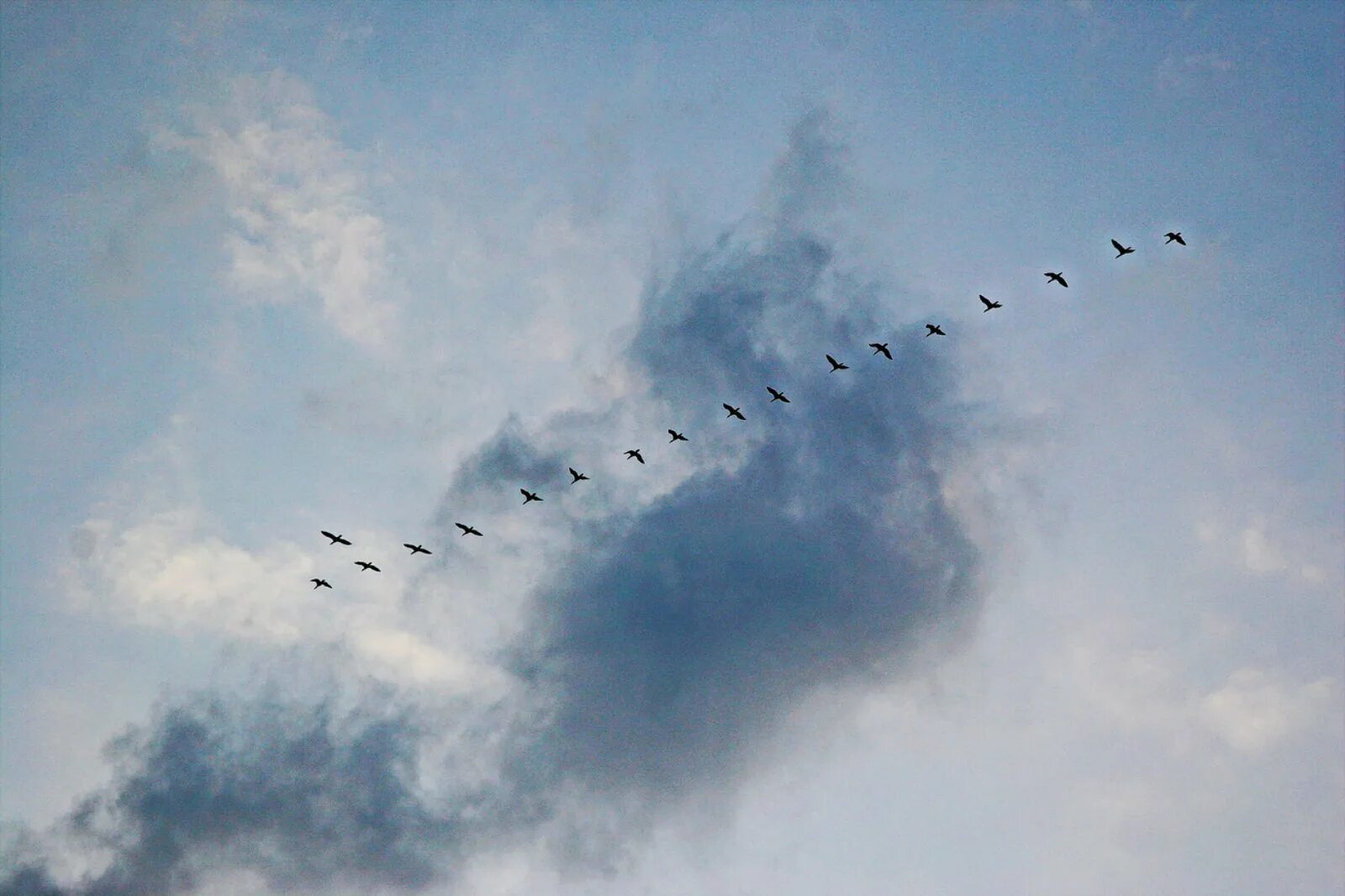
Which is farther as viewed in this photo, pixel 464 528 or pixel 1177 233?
pixel 464 528

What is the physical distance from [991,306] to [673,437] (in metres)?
59.6

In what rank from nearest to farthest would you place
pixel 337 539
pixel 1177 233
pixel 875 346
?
1. pixel 1177 233
2. pixel 875 346
3. pixel 337 539

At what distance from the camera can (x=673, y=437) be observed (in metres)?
191

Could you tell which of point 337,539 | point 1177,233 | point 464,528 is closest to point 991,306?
point 1177,233

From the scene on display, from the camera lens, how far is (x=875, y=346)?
571ft

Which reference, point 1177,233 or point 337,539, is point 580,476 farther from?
point 1177,233

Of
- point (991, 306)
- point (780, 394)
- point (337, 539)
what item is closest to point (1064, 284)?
point (991, 306)

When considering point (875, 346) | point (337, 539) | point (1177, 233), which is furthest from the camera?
point (337, 539)

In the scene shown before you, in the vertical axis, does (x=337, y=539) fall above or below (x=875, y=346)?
below

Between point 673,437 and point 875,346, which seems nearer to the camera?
point 875,346

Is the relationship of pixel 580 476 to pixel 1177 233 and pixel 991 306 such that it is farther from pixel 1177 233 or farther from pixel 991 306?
pixel 1177 233

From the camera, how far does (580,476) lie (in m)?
198

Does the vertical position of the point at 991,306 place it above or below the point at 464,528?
above

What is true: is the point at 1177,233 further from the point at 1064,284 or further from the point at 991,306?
the point at 991,306
